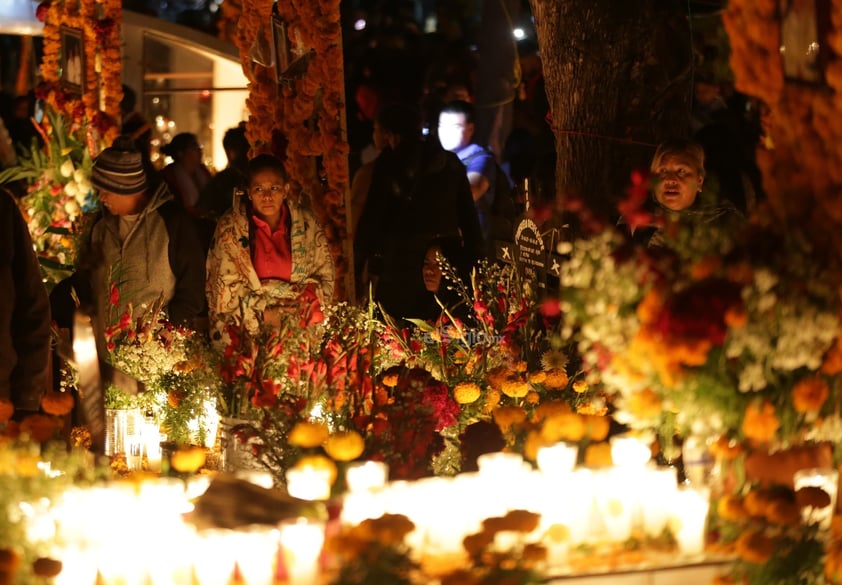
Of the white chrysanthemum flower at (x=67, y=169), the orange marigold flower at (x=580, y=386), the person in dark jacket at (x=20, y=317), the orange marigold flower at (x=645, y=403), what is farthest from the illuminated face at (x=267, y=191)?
the white chrysanthemum flower at (x=67, y=169)

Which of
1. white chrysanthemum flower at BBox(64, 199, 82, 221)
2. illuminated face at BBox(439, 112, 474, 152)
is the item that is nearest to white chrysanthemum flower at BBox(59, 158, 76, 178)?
white chrysanthemum flower at BBox(64, 199, 82, 221)

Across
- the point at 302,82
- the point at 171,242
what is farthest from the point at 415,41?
the point at 171,242

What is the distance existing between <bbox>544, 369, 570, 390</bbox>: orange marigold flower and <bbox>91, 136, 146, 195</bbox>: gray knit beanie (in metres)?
2.32

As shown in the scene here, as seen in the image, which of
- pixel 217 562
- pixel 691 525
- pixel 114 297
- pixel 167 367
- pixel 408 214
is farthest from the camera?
pixel 408 214

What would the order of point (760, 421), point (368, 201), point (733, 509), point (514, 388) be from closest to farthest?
point (760, 421)
point (733, 509)
point (514, 388)
point (368, 201)

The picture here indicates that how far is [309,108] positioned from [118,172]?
1.53 metres

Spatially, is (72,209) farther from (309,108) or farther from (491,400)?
(491,400)

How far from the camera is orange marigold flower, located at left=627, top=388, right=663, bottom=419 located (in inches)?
136

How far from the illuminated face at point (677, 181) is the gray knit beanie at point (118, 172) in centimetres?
236

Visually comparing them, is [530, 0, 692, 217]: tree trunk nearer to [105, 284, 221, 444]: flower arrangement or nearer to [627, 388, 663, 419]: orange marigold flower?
[105, 284, 221, 444]: flower arrangement

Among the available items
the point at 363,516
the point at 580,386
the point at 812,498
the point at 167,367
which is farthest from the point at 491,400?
the point at 812,498

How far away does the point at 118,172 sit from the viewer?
6348 millimetres

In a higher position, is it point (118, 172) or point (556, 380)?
point (118, 172)

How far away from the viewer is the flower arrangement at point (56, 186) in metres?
9.08
